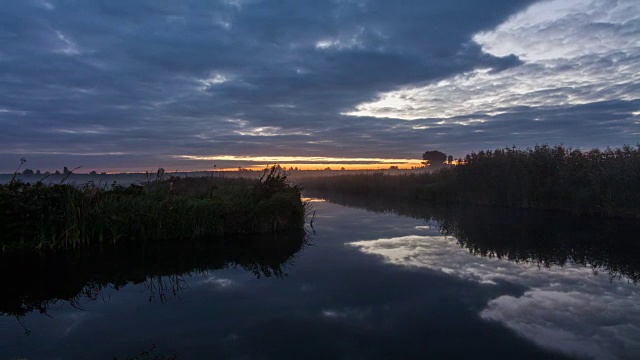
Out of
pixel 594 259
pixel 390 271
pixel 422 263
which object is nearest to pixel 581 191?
pixel 594 259

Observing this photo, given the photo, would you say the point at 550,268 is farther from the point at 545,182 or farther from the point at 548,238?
the point at 545,182

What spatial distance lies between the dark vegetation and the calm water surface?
0.12 meters

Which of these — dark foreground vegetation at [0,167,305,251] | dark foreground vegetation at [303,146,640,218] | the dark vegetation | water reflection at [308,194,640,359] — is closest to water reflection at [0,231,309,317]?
dark foreground vegetation at [0,167,305,251]

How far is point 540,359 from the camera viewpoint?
17.4 ft

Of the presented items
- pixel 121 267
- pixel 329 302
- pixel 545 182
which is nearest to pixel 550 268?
pixel 329 302

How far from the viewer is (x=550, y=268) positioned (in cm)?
1023

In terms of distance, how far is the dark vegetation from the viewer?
11.0 metres

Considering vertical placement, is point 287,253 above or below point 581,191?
below

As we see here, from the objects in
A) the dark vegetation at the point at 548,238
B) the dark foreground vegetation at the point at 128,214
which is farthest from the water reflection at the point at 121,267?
the dark vegetation at the point at 548,238

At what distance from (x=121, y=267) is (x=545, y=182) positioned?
26.2m

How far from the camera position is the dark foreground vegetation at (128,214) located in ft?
41.2

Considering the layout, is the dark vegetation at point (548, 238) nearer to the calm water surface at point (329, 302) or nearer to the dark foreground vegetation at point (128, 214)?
the calm water surface at point (329, 302)

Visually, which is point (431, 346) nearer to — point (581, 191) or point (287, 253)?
point (287, 253)

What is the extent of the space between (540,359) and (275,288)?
5.37m
